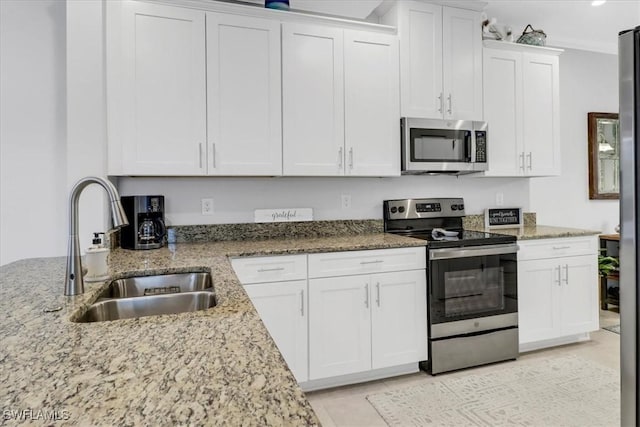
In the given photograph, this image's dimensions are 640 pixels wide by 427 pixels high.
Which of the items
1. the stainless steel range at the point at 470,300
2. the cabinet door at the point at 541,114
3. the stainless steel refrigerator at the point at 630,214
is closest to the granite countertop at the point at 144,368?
the stainless steel refrigerator at the point at 630,214

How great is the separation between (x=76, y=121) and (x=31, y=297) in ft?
3.96

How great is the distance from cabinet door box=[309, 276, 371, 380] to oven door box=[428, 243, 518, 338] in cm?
46

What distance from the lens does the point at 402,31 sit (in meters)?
2.75

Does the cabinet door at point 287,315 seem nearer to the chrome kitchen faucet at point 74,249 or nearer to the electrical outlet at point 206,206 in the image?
the electrical outlet at point 206,206

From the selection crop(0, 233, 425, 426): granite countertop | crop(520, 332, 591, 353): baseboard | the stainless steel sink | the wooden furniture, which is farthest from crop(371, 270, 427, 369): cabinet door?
the wooden furniture

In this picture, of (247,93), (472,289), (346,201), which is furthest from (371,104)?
(472,289)

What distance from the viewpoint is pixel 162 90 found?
7.41 feet

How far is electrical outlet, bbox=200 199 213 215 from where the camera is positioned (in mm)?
2654

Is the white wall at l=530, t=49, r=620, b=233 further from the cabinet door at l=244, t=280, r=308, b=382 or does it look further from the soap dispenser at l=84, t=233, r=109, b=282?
the soap dispenser at l=84, t=233, r=109, b=282

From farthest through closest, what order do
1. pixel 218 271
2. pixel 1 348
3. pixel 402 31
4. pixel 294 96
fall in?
pixel 402 31
pixel 294 96
pixel 218 271
pixel 1 348

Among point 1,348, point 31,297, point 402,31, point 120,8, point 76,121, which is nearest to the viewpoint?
point 1,348

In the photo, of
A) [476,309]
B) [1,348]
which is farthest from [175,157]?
[476,309]

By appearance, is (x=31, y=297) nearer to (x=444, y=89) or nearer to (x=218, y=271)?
(x=218, y=271)

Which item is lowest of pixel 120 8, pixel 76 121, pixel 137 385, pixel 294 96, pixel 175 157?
pixel 137 385
